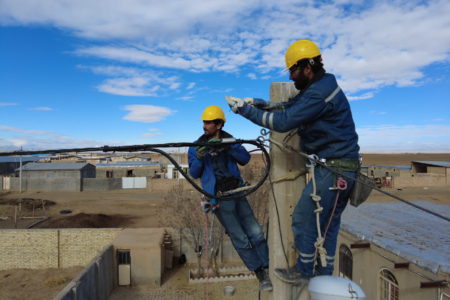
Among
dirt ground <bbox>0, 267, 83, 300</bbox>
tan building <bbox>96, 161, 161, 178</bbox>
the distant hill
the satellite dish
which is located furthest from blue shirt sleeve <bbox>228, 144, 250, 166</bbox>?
the distant hill

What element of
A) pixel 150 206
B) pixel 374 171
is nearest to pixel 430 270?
pixel 150 206

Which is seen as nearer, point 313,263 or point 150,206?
point 313,263

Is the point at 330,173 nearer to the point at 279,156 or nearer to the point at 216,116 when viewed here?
the point at 279,156

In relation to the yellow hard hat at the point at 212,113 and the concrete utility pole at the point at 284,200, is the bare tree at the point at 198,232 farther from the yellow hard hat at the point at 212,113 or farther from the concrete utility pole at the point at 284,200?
the concrete utility pole at the point at 284,200

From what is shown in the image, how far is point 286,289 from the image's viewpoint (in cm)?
289

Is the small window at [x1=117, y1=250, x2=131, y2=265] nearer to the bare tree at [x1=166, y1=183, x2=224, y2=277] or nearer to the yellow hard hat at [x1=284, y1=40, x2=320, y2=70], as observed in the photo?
the bare tree at [x1=166, y1=183, x2=224, y2=277]

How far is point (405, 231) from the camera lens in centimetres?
974

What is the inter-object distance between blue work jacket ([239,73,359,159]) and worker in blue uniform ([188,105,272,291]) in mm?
937

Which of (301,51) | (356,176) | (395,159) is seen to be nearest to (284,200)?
A: (356,176)

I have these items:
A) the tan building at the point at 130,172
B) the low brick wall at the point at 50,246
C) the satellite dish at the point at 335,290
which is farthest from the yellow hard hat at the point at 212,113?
the tan building at the point at 130,172

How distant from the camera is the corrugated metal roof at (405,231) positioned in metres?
7.52

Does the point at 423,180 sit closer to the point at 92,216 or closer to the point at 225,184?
the point at 92,216

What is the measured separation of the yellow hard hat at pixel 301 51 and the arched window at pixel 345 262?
9.43 metres

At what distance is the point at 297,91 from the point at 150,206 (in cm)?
3569
